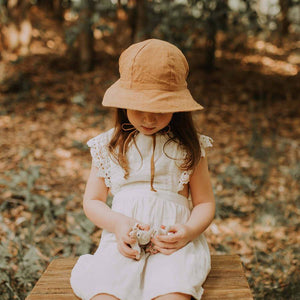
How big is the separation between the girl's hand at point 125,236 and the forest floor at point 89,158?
1.00 m

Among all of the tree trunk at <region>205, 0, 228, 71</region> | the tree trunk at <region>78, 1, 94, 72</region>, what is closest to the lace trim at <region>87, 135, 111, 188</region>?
the tree trunk at <region>205, 0, 228, 71</region>

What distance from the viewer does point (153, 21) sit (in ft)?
16.0

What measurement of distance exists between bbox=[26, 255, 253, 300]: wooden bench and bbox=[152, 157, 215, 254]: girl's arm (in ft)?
0.72

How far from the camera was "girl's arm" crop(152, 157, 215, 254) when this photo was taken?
5.16 feet

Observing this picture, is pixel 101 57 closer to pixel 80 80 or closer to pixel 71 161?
pixel 80 80

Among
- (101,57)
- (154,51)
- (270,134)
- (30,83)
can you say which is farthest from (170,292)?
(101,57)

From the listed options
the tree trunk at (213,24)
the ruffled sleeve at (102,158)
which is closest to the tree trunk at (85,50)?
the tree trunk at (213,24)

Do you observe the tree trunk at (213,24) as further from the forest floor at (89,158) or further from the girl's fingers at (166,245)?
the girl's fingers at (166,245)

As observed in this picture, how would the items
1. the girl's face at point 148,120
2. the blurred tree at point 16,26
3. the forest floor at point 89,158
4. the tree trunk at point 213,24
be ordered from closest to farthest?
the girl's face at point 148,120
the forest floor at point 89,158
the tree trunk at point 213,24
the blurred tree at point 16,26

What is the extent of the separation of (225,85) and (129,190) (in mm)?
4835

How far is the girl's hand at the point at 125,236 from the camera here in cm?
155

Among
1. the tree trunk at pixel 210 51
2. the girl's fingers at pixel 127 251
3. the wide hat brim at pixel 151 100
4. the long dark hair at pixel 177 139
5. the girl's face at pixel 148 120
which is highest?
the wide hat brim at pixel 151 100

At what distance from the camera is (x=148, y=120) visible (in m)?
1.59

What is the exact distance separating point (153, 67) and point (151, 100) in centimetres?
13
